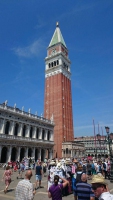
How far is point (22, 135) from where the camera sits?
36.5m

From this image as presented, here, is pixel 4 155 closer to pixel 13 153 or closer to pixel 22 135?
pixel 13 153

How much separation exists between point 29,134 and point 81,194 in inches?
1373

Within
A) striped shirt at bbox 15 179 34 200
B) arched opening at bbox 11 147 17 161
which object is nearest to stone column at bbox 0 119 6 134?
arched opening at bbox 11 147 17 161

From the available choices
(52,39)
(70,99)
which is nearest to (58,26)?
(52,39)

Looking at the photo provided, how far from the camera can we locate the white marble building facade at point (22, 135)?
105ft

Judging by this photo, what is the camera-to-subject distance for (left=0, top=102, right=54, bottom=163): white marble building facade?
32.0 m

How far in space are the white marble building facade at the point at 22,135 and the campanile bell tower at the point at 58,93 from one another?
8.27m

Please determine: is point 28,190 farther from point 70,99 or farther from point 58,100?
point 70,99

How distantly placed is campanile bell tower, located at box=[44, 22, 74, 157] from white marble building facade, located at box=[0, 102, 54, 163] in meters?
8.27

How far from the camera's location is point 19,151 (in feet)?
113

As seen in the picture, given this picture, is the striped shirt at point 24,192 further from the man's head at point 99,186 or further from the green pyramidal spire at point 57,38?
the green pyramidal spire at point 57,38

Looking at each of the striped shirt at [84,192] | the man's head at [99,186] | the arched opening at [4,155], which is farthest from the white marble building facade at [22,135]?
the man's head at [99,186]

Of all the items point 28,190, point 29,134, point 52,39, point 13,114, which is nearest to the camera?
point 28,190

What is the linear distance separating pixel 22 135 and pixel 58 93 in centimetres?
2530
